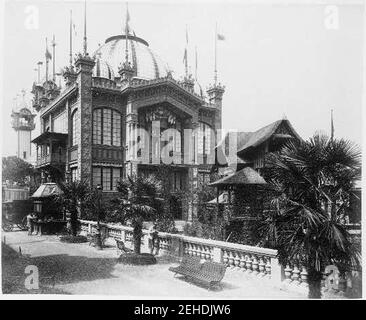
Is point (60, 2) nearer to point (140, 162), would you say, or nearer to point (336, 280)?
point (336, 280)

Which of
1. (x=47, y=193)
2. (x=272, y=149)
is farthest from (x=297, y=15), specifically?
(x=47, y=193)

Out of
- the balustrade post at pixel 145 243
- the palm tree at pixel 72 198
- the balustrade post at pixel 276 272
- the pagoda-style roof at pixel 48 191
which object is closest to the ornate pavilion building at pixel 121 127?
the pagoda-style roof at pixel 48 191

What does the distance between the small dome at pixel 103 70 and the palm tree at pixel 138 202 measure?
23.8 m

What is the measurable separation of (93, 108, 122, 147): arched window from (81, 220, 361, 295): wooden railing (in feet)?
54.6

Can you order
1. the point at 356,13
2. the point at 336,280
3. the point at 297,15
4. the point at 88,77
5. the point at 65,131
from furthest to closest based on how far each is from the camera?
the point at 65,131 < the point at 88,77 < the point at 297,15 < the point at 356,13 < the point at 336,280

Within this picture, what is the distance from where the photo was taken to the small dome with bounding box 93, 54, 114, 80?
36812mm

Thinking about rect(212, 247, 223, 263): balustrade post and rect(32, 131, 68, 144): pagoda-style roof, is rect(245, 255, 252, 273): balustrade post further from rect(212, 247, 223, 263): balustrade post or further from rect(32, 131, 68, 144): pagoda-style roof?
rect(32, 131, 68, 144): pagoda-style roof

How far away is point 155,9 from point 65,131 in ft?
79.9

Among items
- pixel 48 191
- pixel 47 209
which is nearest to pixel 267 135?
pixel 48 191

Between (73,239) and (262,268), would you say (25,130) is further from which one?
(262,268)

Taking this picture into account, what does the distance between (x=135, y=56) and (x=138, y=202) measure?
27412mm

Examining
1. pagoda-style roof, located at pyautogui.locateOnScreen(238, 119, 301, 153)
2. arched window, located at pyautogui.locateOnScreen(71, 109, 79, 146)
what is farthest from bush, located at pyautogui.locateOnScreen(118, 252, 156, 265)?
arched window, located at pyautogui.locateOnScreen(71, 109, 79, 146)

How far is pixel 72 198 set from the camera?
2252cm

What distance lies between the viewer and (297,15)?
38.1 feet
